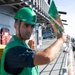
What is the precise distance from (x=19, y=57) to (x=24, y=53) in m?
0.04

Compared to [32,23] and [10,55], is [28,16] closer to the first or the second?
[32,23]

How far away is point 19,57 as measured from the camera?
69.7 inches

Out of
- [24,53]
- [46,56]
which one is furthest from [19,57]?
[46,56]

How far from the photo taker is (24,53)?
1781 millimetres

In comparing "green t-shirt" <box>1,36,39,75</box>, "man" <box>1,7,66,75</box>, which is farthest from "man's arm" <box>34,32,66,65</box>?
"green t-shirt" <box>1,36,39,75</box>

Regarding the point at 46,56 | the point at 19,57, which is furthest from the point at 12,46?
the point at 46,56

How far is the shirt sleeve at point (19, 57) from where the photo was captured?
1.76 meters

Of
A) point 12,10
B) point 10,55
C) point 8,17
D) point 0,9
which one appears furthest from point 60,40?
point 12,10

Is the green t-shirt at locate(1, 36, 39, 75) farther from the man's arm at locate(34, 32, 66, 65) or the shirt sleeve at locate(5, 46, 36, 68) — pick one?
the man's arm at locate(34, 32, 66, 65)

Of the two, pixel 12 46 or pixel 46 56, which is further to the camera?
pixel 12 46

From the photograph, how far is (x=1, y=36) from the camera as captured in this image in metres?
12.4

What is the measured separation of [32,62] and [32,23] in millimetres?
310

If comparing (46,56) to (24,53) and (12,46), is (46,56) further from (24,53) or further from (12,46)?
(12,46)

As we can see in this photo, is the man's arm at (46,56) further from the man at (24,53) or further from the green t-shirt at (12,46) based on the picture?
the green t-shirt at (12,46)
